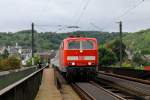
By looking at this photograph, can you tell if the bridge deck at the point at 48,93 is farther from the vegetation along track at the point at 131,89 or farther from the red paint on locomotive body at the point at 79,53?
the red paint on locomotive body at the point at 79,53

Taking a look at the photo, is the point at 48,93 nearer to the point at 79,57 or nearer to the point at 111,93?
the point at 111,93

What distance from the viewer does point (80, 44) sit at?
3572cm

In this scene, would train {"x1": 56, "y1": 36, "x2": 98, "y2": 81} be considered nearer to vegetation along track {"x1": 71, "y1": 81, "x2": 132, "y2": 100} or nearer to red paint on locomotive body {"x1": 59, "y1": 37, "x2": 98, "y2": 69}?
red paint on locomotive body {"x1": 59, "y1": 37, "x2": 98, "y2": 69}

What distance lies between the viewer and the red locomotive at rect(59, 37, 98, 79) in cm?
3472

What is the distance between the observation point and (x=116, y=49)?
13588 cm

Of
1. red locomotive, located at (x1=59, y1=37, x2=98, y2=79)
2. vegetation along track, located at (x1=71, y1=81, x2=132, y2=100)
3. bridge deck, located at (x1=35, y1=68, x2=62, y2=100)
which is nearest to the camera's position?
vegetation along track, located at (x1=71, y1=81, x2=132, y2=100)

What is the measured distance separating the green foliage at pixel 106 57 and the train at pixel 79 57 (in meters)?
78.2

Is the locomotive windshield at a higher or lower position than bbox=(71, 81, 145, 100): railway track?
higher

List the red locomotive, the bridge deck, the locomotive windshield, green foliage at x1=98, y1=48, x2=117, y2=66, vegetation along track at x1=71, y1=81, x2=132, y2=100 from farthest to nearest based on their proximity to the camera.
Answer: green foliage at x1=98, y1=48, x2=117, y2=66 → the locomotive windshield → the red locomotive → the bridge deck → vegetation along track at x1=71, y1=81, x2=132, y2=100

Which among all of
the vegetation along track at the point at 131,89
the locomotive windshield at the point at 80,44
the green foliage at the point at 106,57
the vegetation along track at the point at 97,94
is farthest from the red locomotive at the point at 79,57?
the green foliage at the point at 106,57

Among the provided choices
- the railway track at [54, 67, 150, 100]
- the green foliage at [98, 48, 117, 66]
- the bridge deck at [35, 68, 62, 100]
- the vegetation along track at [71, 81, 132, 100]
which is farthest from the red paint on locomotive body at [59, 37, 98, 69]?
the green foliage at [98, 48, 117, 66]

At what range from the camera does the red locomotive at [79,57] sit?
34.7 meters

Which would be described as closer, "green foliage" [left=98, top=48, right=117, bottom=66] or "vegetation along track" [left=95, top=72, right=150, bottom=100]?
"vegetation along track" [left=95, top=72, right=150, bottom=100]

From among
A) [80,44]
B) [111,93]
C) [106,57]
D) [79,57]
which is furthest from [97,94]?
[106,57]
